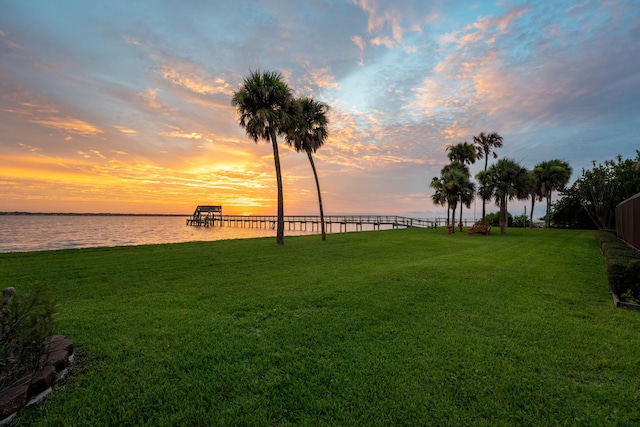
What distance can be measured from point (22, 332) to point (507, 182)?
1359 inches

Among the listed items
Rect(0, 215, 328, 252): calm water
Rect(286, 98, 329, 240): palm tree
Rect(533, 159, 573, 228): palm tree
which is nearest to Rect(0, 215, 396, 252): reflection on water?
Rect(0, 215, 328, 252): calm water

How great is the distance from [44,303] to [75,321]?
264 centimetres

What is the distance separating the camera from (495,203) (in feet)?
100

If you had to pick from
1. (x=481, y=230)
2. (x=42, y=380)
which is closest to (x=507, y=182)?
(x=481, y=230)

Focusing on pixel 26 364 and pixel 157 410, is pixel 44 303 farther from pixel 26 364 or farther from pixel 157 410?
pixel 157 410

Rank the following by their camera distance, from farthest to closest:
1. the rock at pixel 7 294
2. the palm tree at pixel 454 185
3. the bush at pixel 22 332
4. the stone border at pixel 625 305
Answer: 1. the palm tree at pixel 454 185
2. the stone border at pixel 625 305
3. the rock at pixel 7 294
4. the bush at pixel 22 332

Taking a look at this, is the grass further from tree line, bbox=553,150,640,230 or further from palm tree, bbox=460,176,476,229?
tree line, bbox=553,150,640,230

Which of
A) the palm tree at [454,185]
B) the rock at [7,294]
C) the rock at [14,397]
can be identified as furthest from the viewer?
the palm tree at [454,185]

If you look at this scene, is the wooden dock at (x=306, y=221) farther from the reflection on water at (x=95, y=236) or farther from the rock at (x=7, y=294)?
the rock at (x=7, y=294)

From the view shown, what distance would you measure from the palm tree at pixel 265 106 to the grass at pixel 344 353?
10979 mm

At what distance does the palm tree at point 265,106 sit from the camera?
1719 centimetres

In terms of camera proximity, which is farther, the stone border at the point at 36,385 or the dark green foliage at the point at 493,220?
the dark green foliage at the point at 493,220

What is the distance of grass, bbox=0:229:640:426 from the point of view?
2.81 m

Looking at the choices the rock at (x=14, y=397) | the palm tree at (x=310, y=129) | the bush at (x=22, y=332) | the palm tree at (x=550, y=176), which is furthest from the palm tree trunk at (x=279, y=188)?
the palm tree at (x=550, y=176)
